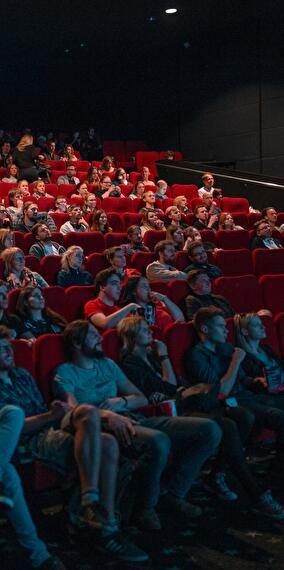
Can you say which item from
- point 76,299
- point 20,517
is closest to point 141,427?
point 20,517

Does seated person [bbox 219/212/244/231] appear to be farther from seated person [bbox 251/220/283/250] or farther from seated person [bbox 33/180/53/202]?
seated person [bbox 33/180/53/202]

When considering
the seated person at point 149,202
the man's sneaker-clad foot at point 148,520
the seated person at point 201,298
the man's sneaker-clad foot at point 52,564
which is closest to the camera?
the man's sneaker-clad foot at point 52,564

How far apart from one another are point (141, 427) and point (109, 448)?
6.7 inches

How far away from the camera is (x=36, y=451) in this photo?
195 cm

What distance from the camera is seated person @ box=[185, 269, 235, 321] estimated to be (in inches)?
120

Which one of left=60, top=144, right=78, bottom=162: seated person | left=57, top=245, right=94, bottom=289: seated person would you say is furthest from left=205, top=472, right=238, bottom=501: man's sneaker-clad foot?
left=60, top=144, right=78, bottom=162: seated person

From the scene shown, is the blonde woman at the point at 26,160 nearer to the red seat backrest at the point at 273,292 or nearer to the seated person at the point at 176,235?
→ the seated person at the point at 176,235

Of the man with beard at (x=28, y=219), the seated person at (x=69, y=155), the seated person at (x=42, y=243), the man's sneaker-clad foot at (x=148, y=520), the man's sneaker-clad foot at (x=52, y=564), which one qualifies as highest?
the seated person at (x=69, y=155)

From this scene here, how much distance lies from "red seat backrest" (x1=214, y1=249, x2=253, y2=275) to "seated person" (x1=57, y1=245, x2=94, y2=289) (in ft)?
2.75

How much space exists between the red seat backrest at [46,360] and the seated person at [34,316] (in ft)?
1.13

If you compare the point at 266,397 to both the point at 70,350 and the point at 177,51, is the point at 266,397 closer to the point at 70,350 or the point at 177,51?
the point at 70,350

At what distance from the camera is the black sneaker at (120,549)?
68.8 inches

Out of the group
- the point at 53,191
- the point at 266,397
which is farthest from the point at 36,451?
the point at 53,191

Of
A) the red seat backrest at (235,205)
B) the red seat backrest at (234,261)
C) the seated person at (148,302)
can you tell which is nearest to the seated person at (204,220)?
the red seat backrest at (235,205)
